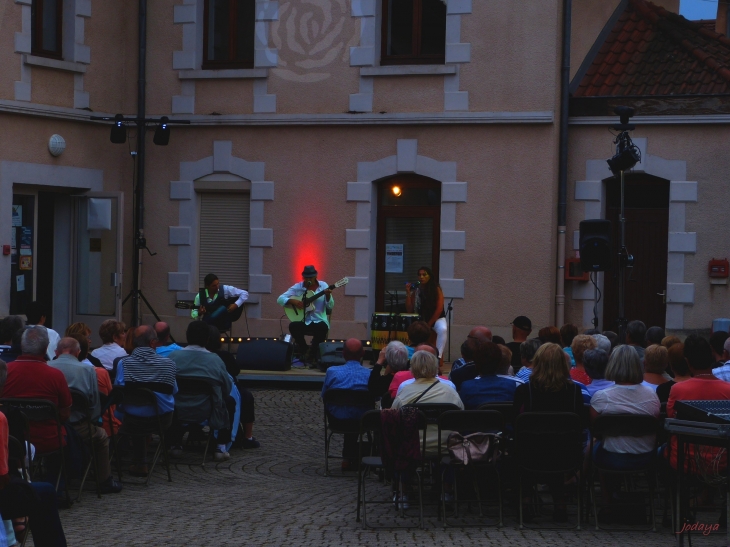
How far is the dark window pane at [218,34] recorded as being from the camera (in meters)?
17.0

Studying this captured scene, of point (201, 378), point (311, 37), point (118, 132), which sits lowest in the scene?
point (201, 378)

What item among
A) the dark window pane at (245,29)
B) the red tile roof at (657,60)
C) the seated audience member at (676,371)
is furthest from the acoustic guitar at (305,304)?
the seated audience member at (676,371)

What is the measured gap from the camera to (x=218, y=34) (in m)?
17.1

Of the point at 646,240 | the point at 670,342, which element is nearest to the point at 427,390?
the point at 670,342

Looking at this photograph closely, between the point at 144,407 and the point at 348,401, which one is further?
the point at 348,401

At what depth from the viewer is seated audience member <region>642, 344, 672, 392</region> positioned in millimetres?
8258

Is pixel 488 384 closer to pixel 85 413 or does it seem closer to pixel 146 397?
pixel 146 397

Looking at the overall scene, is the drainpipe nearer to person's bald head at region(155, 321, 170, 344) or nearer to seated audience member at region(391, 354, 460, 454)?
person's bald head at region(155, 321, 170, 344)

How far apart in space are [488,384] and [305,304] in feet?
24.9

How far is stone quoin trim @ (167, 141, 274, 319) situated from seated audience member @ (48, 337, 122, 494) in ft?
27.3

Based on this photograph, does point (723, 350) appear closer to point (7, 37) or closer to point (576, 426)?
point (576, 426)

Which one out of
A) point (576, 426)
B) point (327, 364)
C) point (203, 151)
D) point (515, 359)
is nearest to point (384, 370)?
point (515, 359)

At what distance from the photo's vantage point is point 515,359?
10.5 m

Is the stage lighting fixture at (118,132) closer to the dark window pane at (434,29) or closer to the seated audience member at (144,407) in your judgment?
the dark window pane at (434,29)
